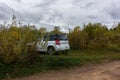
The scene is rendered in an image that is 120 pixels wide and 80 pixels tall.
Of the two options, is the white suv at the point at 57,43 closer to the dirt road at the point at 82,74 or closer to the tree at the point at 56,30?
the tree at the point at 56,30

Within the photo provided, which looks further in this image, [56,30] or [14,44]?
[56,30]

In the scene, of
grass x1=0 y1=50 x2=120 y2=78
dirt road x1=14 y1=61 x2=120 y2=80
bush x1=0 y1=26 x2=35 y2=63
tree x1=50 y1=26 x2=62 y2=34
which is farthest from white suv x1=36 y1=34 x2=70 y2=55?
bush x1=0 y1=26 x2=35 y2=63

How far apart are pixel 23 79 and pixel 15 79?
36 cm

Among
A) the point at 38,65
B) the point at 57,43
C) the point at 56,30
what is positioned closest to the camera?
the point at 38,65

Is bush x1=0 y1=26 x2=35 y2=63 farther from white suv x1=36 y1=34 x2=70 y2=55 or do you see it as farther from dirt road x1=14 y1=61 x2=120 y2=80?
white suv x1=36 y1=34 x2=70 y2=55

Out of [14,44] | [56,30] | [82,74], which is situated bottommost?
[82,74]

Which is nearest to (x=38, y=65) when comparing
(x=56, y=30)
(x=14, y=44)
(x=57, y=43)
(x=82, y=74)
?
(x=14, y=44)

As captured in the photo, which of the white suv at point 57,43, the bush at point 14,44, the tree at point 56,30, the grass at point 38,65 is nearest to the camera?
the grass at point 38,65

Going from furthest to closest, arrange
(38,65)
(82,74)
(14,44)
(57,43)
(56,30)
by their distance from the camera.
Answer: (56,30) → (57,43) → (38,65) → (14,44) → (82,74)

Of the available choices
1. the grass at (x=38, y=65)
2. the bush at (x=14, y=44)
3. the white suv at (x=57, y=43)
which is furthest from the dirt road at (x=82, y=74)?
the white suv at (x=57, y=43)

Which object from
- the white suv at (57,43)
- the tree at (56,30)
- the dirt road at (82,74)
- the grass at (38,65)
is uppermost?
the tree at (56,30)

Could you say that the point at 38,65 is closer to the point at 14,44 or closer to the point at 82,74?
the point at 14,44

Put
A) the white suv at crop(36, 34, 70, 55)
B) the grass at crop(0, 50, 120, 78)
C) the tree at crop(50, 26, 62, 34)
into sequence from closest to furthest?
the grass at crop(0, 50, 120, 78), the white suv at crop(36, 34, 70, 55), the tree at crop(50, 26, 62, 34)

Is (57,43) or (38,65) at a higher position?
(57,43)
